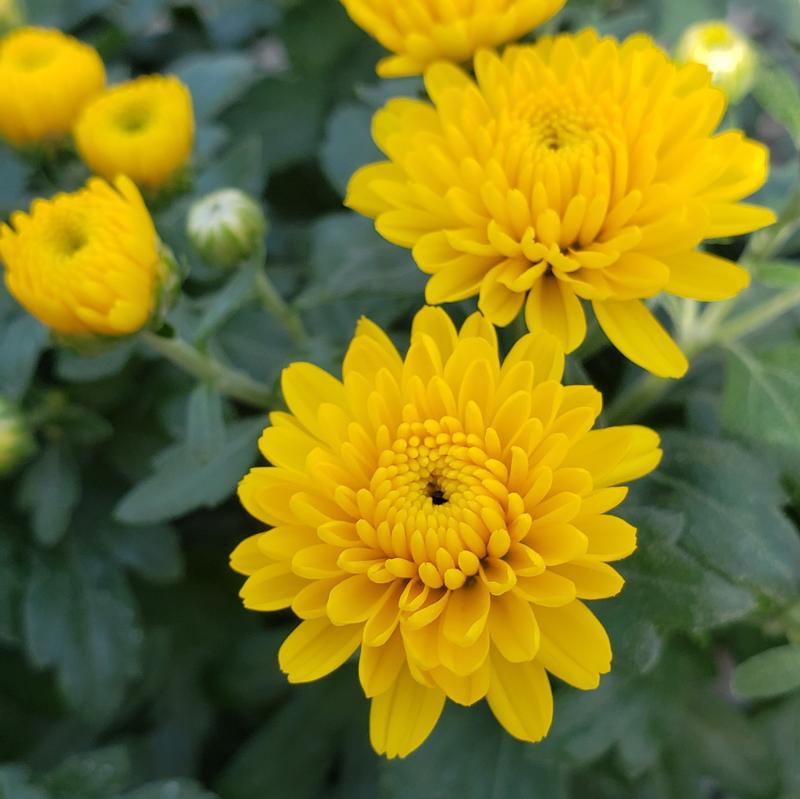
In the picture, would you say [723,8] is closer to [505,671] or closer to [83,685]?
[505,671]

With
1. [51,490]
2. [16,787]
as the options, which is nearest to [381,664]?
[16,787]

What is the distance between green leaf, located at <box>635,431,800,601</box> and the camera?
2.09ft

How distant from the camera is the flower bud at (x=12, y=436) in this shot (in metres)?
0.81

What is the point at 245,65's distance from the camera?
3.44 feet

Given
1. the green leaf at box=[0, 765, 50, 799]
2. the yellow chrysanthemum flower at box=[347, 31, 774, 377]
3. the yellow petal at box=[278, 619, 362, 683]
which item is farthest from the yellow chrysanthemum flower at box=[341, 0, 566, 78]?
the green leaf at box=[0, 765, 50, 799]

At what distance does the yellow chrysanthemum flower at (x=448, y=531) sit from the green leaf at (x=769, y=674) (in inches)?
9.2

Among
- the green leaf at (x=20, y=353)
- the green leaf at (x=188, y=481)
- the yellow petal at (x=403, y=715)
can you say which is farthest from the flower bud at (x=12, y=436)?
the yellow petal at (x=403, y=715)

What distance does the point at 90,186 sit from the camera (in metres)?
0.60

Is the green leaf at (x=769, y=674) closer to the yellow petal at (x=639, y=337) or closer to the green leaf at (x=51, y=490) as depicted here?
the yellow petal at (x=639, y=337)

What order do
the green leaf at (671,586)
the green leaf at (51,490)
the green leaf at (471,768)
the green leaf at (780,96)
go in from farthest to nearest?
the green leaf at (51,490), the green leaf at (471,768), the green leaf at (780,96), the green leaf at (671,586)

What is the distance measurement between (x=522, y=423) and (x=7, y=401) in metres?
0.54

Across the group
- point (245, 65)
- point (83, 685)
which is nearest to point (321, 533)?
point (83, 685)

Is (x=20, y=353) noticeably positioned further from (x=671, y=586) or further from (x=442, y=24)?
(x=671, y=586)

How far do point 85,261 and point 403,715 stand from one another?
0.34 meters
